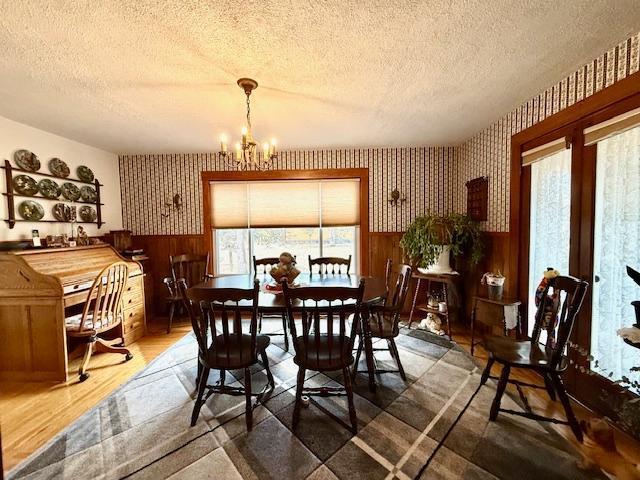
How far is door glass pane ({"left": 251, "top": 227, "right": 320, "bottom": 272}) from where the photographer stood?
13.5ft

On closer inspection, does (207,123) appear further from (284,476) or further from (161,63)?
(284,476)

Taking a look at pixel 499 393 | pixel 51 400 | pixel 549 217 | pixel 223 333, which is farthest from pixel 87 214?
pixel 549 217

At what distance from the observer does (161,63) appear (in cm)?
182

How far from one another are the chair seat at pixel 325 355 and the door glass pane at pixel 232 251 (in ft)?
8.22

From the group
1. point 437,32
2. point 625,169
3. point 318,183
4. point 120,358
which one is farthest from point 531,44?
point 120,358

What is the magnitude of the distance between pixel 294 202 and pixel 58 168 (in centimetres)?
279

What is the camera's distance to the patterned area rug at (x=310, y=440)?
1.48 metres

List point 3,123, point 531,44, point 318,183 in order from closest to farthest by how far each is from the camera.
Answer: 1. point 531,44
2. point 3,123
3. point 318,183

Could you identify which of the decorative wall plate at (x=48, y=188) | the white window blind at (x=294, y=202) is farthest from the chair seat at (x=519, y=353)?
the decorative wall plate at (x=48, y=188)

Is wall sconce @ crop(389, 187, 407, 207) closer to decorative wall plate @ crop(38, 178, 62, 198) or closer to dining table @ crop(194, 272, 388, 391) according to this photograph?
dining table @ crop(194, 272, 388, 391)

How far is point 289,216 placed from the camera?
13.3ft

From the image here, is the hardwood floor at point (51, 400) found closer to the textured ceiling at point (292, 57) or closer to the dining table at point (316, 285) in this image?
the dining table at point (316, 285)

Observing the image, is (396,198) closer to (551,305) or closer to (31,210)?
(551,305)

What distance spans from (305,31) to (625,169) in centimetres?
219
